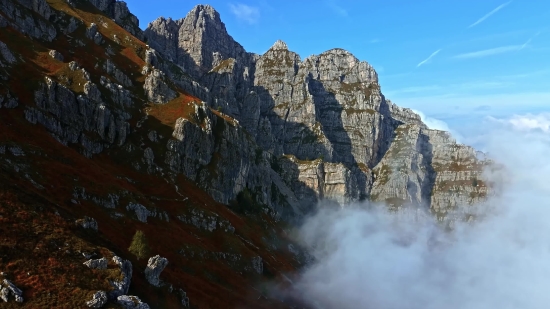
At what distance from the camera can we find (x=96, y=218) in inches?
2857

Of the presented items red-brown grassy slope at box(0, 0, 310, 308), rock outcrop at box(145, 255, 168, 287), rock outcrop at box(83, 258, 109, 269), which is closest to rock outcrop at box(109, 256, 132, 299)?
red-brown grassy slope at box(0, 0, 310, 308)

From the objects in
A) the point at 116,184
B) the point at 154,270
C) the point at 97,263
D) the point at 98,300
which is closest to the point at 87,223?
the point at 154,270

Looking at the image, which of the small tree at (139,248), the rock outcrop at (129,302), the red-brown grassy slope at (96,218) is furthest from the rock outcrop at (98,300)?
the small tree at (139,248)

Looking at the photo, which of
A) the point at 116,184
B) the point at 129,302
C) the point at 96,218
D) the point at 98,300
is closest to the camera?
the point at 98,300

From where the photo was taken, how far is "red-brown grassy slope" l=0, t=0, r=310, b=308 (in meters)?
44.7

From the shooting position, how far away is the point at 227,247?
10600 centimetres

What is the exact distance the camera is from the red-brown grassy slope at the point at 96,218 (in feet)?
147

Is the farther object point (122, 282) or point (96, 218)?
point (96, 218)

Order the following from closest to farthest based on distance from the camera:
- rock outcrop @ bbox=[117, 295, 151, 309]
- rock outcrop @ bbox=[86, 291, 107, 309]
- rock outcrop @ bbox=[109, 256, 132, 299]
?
rock outcrop @ bbox=[86, 291, 107, 309] → rock outcrop @ bbox=[117, 295, 151, 309] → rock outcrop @ bbox=[109, 256, 132, 299]

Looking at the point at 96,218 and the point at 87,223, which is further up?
the point at 87,223

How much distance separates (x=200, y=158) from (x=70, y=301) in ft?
312

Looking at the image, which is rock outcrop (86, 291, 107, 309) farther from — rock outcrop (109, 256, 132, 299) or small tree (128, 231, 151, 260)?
small tree (128, 231, 151, 260)

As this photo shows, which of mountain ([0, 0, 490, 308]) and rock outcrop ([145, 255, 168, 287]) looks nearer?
A: mountain ([0, 0, 490, 308])

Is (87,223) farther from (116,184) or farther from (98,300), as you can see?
(116,184)
